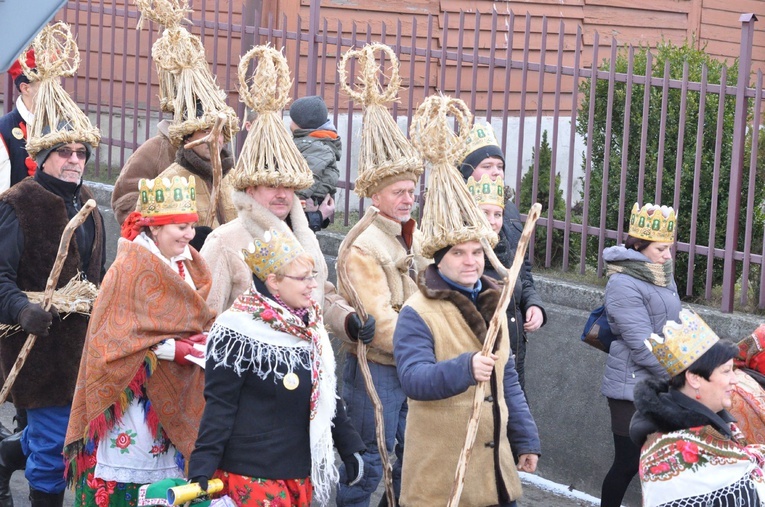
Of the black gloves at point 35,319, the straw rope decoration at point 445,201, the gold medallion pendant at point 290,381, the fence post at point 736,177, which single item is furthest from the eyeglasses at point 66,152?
the fence post at point 736,177

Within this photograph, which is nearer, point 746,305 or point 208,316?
point 208,316

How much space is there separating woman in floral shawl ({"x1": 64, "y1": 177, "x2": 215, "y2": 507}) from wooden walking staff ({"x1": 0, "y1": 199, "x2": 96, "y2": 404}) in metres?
0.37

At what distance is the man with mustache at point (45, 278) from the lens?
5863 mm

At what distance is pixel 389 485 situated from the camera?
5.78 meters

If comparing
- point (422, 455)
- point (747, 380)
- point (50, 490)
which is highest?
point (747, 380)

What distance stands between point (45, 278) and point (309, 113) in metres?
1.95

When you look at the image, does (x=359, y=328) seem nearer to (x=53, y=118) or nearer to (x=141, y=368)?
(x=141, y=368)

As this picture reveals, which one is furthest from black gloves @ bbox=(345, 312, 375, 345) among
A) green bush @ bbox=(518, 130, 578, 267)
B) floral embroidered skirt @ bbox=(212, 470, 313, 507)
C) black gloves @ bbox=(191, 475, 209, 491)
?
green bush @ bbox=(518, 130, 578, 267)

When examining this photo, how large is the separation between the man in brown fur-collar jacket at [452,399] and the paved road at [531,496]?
2289 millimetres

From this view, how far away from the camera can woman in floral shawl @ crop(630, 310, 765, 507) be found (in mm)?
4145

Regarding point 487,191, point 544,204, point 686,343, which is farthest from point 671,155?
point 686,343

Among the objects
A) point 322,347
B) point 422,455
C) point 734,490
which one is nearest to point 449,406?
point 422,455

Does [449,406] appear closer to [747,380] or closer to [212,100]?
[747,380]

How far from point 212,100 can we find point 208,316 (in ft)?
5.90
